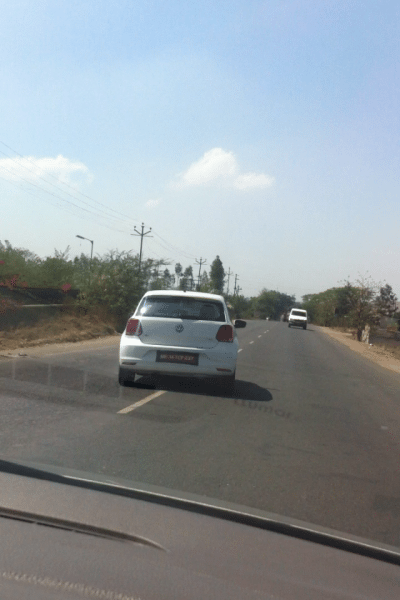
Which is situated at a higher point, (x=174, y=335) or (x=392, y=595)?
(x=174, y=335)

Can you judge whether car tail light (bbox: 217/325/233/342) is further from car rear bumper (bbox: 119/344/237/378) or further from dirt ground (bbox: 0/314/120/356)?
dirt ground (bbox: 0/314/120/356)

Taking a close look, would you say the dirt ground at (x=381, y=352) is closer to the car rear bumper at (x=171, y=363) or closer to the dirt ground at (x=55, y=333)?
the dirt ground at (x=55, y=333)

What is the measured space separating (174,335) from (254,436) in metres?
3.22

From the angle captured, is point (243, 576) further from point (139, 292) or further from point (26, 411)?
point (139, 292)

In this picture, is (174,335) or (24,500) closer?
(24,500)

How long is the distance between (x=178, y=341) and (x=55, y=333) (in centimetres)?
1299

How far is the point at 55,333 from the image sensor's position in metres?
→ 22.2

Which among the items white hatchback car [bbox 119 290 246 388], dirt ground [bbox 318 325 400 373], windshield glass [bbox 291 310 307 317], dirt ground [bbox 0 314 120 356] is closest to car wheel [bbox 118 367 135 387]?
white hatchback car [bbox 119 290 246 388]

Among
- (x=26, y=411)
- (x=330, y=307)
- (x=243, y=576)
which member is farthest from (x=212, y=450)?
(x=330, y=307)

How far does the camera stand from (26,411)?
790 cm

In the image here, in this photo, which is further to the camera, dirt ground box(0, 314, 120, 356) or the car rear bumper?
dirt ground box(0, 314, 120, 356)

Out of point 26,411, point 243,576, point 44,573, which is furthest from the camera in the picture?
point 26,411

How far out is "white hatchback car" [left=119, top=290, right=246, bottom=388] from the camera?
10016 millimetres

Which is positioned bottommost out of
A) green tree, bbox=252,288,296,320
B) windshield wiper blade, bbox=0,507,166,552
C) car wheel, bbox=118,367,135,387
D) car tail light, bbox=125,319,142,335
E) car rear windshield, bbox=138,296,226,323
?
car wheel, bbox=118,367,135,387
